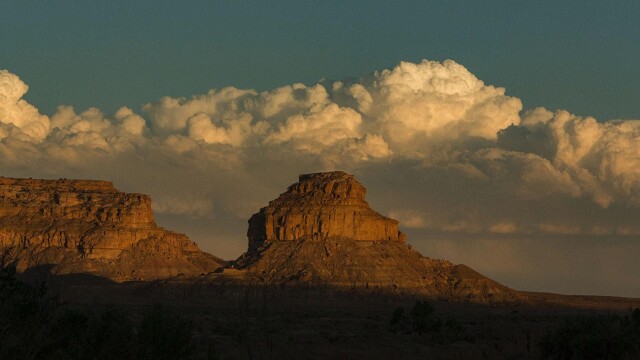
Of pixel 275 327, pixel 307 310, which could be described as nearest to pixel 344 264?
pixel 307 310

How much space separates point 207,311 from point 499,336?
48.6 m

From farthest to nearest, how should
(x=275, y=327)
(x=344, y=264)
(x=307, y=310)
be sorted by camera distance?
(x=344, y=264), (x=307, y=310), (x=275, y=327)

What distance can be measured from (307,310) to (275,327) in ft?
163

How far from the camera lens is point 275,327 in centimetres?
10175

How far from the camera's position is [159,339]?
2304 inches

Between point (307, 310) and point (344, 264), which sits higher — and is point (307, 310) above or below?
below

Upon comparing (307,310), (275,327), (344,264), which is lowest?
(275,327)

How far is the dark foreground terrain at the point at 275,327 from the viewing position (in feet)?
184

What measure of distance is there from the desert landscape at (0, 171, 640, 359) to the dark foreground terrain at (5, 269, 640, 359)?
0.11m

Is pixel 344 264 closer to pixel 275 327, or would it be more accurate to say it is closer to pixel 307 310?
pixel 307 310

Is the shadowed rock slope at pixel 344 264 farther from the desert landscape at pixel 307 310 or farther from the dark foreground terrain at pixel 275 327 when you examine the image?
the dark foreground terrain at pixel 275 327

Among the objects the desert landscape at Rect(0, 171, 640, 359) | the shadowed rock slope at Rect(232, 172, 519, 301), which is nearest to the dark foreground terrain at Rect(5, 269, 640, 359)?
the desert landscape at Rect(0, 171, 640, 359)

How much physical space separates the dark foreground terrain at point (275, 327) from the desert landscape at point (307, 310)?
109mm

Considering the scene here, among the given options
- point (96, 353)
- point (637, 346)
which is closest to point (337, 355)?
point (637, 346)
